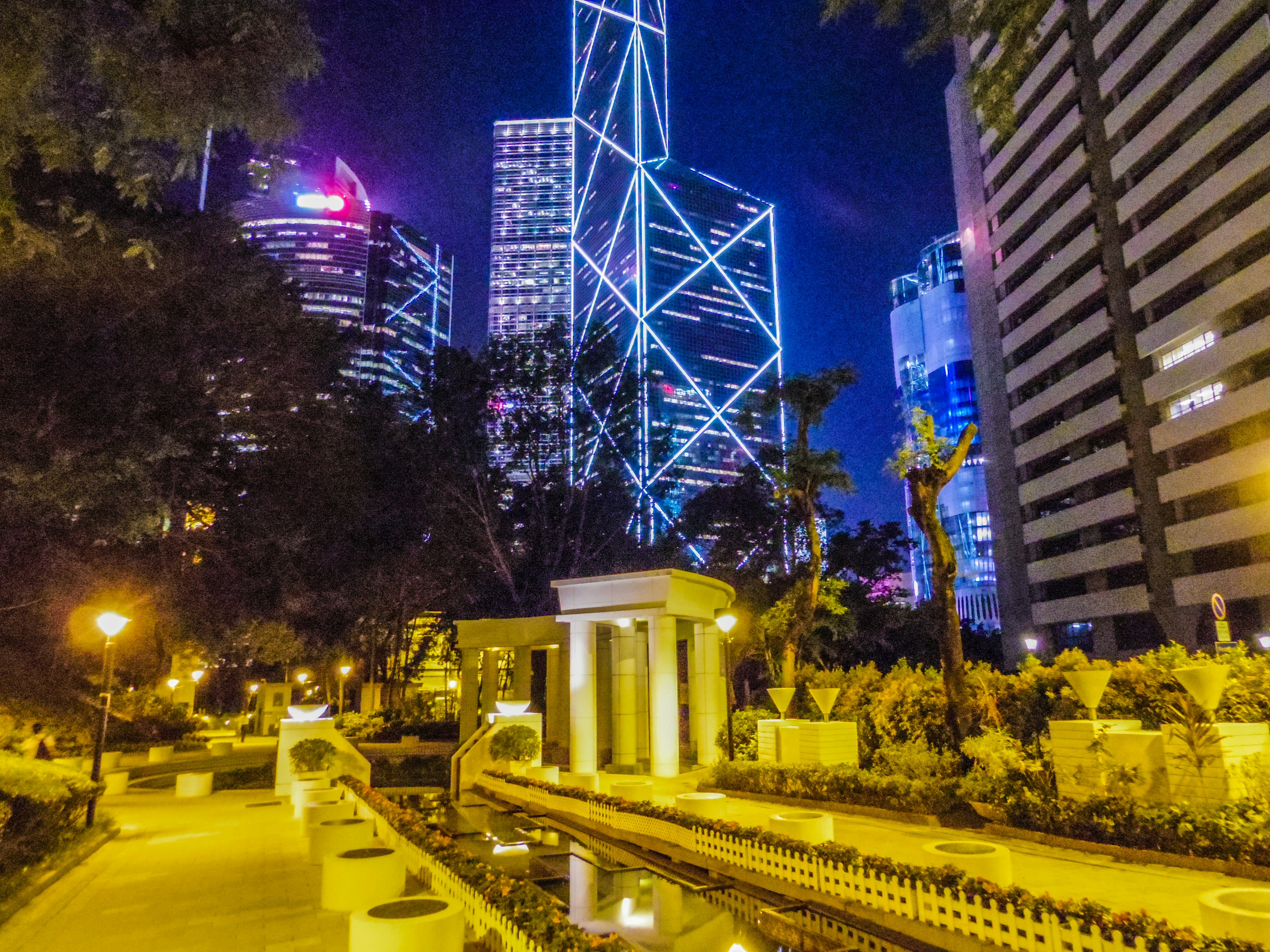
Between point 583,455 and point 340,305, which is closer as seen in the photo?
point 583,455

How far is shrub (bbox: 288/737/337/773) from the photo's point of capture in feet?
57.2

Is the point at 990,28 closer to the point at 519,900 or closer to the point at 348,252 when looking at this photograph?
the point at 519,900

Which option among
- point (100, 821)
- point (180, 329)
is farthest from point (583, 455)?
point (100, 821)

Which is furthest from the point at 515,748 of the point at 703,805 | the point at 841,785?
the point at 841,785

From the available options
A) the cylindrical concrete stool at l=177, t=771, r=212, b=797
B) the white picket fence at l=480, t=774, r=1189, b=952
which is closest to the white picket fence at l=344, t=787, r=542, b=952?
the white picket fence at l=480, t=774, r=1189, b=952

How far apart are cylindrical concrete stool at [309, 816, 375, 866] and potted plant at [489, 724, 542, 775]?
25.9 feet

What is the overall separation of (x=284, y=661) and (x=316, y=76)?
103 feet

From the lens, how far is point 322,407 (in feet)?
73.2

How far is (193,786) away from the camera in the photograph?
65.5 feet

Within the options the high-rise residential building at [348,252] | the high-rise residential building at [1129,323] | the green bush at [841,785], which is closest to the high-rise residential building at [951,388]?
the high-rise residential building at [1129,323]

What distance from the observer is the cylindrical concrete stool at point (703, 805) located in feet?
39.5

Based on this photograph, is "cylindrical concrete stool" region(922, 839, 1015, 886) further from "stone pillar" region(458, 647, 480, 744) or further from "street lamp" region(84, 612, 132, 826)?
"stone pillar" region(458, 647, 480, 744)

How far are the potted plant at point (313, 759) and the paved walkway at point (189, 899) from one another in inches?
81.7

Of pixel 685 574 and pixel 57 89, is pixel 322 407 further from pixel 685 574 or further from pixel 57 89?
pixel 57 89
